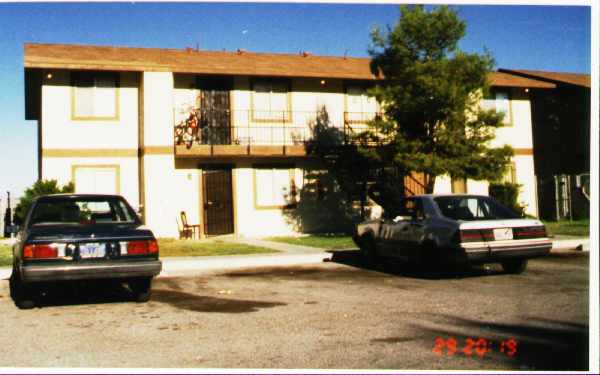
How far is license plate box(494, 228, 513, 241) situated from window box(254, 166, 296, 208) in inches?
436

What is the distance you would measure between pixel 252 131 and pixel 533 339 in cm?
1459

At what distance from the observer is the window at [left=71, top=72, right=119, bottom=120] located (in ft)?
56.3

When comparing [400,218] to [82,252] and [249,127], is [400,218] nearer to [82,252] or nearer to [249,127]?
[82,252]

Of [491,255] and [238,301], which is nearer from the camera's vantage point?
[238,301]

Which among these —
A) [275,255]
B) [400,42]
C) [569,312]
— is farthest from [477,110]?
[569,312]

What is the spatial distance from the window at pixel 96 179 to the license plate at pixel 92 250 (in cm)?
1090

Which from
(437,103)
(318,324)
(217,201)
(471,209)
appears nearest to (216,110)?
(217,201)

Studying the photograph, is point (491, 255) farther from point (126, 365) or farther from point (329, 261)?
point (126, 365)

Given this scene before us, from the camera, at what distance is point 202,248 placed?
14086 millimetres

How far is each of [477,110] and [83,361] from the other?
1315cm

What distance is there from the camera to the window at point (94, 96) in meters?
17.2

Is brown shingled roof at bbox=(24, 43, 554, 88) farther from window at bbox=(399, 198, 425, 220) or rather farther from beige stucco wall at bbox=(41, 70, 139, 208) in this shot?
window at bbox=(399, 198, 425, 220)

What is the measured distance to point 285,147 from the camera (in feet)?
59.9

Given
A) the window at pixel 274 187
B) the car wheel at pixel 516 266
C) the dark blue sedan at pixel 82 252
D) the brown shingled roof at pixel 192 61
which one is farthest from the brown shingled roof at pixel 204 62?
the dark blue sedan at pixel 82 252
